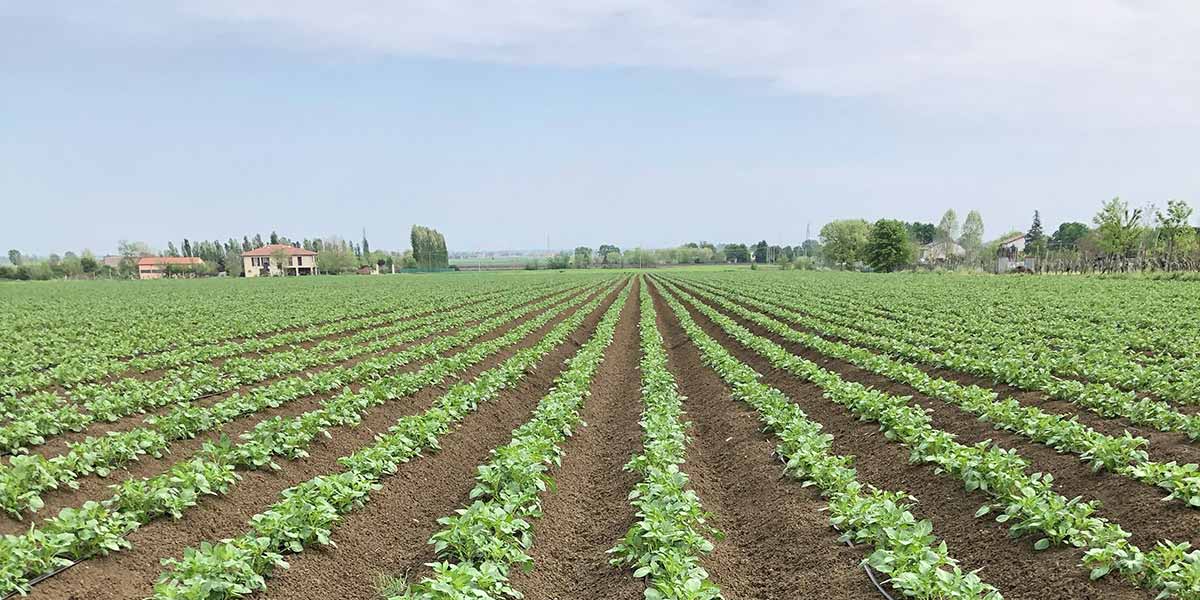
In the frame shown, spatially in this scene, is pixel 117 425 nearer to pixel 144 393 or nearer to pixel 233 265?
pixel 144 393

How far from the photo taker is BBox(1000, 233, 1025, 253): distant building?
447 ft

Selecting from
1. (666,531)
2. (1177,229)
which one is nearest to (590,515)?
(666,531)

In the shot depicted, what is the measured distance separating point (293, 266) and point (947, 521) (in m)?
161

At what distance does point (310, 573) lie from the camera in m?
5.38

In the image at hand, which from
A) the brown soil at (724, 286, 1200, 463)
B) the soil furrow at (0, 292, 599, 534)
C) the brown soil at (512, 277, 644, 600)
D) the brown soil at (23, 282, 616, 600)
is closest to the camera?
the brown soil at (23, 282, 616, 600)

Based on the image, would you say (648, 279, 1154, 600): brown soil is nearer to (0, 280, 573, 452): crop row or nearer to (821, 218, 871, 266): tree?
(0, 280, 573, 452): crop row

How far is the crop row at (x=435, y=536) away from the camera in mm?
4574

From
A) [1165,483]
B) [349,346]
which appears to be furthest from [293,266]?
[1165,483]

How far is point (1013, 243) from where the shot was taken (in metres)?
158

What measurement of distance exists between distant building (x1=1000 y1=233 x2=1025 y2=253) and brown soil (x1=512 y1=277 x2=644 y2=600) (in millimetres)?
148339

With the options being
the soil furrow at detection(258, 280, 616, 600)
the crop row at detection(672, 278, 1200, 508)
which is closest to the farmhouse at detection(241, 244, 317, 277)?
the soil furrow at detection(258, 280, 616, 600)

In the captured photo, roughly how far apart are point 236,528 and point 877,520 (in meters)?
6.35

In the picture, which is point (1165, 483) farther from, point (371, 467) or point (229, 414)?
point (229, 414)

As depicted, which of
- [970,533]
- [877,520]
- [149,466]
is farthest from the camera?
[149,466]
